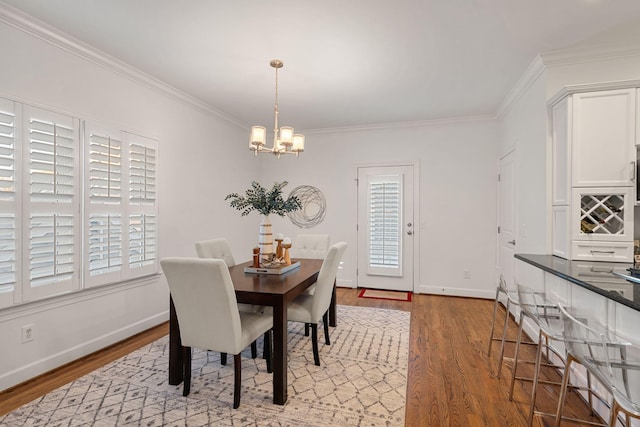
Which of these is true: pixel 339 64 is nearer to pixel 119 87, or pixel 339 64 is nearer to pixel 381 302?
pixel 119 87

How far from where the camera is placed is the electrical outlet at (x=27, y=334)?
90.7 inches

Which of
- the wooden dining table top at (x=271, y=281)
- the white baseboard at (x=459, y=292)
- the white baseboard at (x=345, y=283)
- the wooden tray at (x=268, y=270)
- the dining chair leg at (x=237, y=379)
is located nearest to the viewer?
the dining chair leg at (x=237, y=379)

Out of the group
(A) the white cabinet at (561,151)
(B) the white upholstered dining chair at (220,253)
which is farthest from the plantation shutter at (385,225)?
(B) the white upholstered dining chair at (220,253)

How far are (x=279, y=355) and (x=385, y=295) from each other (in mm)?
3009

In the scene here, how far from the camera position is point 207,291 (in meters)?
1.91

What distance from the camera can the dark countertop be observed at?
1.52 m

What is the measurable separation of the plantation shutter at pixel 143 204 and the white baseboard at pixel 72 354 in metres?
0.57

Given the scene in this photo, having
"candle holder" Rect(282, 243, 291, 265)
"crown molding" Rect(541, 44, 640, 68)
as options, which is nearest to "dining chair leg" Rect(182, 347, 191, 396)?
"candle holder" Rect(282, 243, 291, 265)

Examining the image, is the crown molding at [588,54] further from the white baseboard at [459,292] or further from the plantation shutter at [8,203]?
the plantation shutter at [8,203]

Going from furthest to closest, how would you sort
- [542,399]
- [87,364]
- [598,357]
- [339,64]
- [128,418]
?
[339,64] < [87,364] < [542,399] < [128,418] < [598,357]

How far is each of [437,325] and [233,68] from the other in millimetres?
3454

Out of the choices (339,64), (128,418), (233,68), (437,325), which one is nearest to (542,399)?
(437,325)

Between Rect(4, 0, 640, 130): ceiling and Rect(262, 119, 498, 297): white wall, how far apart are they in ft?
3.25

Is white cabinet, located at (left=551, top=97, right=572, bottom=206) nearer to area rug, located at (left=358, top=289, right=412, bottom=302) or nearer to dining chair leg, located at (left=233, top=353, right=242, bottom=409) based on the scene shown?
area rug, located at (left=358, top=289, right=412, bottom=302)
